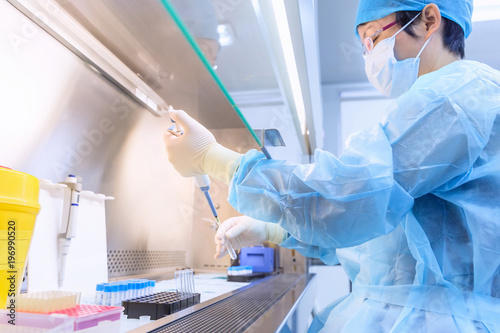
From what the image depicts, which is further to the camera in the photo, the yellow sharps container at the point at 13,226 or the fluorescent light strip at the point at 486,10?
the fluorescent light strip at the point at 486,10

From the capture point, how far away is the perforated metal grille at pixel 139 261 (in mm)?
1372

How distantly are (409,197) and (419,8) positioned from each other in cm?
63

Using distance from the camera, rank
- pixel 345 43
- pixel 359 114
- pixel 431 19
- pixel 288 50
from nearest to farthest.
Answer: pixel 431 19 < pixel 288 50 < pixel 345 43 < pixel 359 114

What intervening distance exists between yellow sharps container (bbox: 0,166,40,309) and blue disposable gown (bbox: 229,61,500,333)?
0.40 meters

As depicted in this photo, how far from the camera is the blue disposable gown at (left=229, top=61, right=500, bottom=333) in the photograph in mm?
701

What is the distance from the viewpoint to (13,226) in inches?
24.3

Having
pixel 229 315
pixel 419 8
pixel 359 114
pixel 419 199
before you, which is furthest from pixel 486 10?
pixel 229 315

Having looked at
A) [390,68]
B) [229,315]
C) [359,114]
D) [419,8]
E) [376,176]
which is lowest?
[229,315]

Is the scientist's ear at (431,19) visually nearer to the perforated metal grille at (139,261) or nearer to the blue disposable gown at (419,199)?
the blue disposable gown at (419,199)

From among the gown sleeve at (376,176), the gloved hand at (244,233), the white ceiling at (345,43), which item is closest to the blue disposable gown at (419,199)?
the gown sleeve at (376,176)

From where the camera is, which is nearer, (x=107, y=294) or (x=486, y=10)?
(x=107, y=294)

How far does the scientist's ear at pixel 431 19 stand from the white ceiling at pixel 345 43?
199 cm

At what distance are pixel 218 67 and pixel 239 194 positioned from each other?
269 mm

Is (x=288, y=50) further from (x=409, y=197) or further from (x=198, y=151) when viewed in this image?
(x=409, y=197)
